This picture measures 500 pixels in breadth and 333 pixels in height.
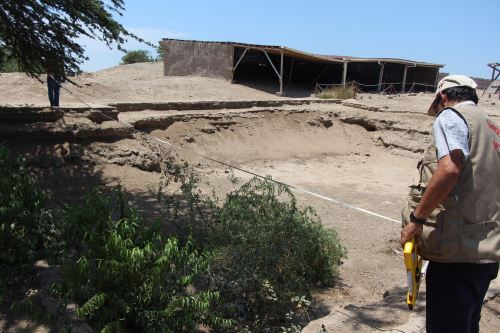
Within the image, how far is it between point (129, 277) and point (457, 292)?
1788 millimetres

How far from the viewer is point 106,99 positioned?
1586 cm

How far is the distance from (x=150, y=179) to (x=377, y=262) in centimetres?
440

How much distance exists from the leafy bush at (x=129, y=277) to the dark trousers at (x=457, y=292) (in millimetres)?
1303

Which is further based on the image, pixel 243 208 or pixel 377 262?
pixel 377 262

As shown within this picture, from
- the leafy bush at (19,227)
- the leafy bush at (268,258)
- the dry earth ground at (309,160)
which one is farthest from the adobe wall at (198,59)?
the leafy bush at (19,227)

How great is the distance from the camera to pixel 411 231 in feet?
7.94

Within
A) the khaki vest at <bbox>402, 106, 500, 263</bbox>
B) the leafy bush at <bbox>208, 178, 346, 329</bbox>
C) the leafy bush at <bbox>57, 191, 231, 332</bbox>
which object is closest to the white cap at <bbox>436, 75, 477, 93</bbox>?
the khaki vest at <bbox>402, 106, 500, 263</bbox>

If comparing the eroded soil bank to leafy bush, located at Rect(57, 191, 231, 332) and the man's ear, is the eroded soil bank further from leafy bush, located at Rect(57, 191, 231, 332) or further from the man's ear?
the man's ear

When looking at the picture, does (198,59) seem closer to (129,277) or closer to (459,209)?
(129,277)

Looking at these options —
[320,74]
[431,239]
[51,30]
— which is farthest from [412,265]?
[320,74]

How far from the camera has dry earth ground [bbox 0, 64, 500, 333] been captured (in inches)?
200

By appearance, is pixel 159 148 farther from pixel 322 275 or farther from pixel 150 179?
pixel 322 275

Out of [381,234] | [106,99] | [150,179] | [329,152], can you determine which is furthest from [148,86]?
[381,234]

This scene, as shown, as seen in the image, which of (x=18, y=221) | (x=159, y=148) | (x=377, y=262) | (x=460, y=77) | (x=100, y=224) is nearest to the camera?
(x=460, y=77)
